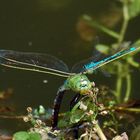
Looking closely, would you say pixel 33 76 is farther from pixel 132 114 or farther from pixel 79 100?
pixel 79 100

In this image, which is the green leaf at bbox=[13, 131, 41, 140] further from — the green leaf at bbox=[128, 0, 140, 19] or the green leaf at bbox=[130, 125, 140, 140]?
the green leaf at bbox=[128, 0, 140, 19]

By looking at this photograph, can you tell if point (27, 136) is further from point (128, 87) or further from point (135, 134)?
point (128, 87)

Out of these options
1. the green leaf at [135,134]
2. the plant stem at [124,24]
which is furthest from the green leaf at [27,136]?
the plant stem at [124,24]

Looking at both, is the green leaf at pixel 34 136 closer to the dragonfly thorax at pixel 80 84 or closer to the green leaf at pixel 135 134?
the dragonfly thorax at pixel 80 84

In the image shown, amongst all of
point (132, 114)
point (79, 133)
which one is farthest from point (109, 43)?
point (79, 133)

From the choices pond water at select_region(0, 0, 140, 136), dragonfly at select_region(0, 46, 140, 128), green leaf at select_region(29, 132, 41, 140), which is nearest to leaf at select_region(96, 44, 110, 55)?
pond water at select_region(0, 0, 140, 136)

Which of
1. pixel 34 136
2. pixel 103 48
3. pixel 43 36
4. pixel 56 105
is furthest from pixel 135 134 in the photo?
pixel 43 36
